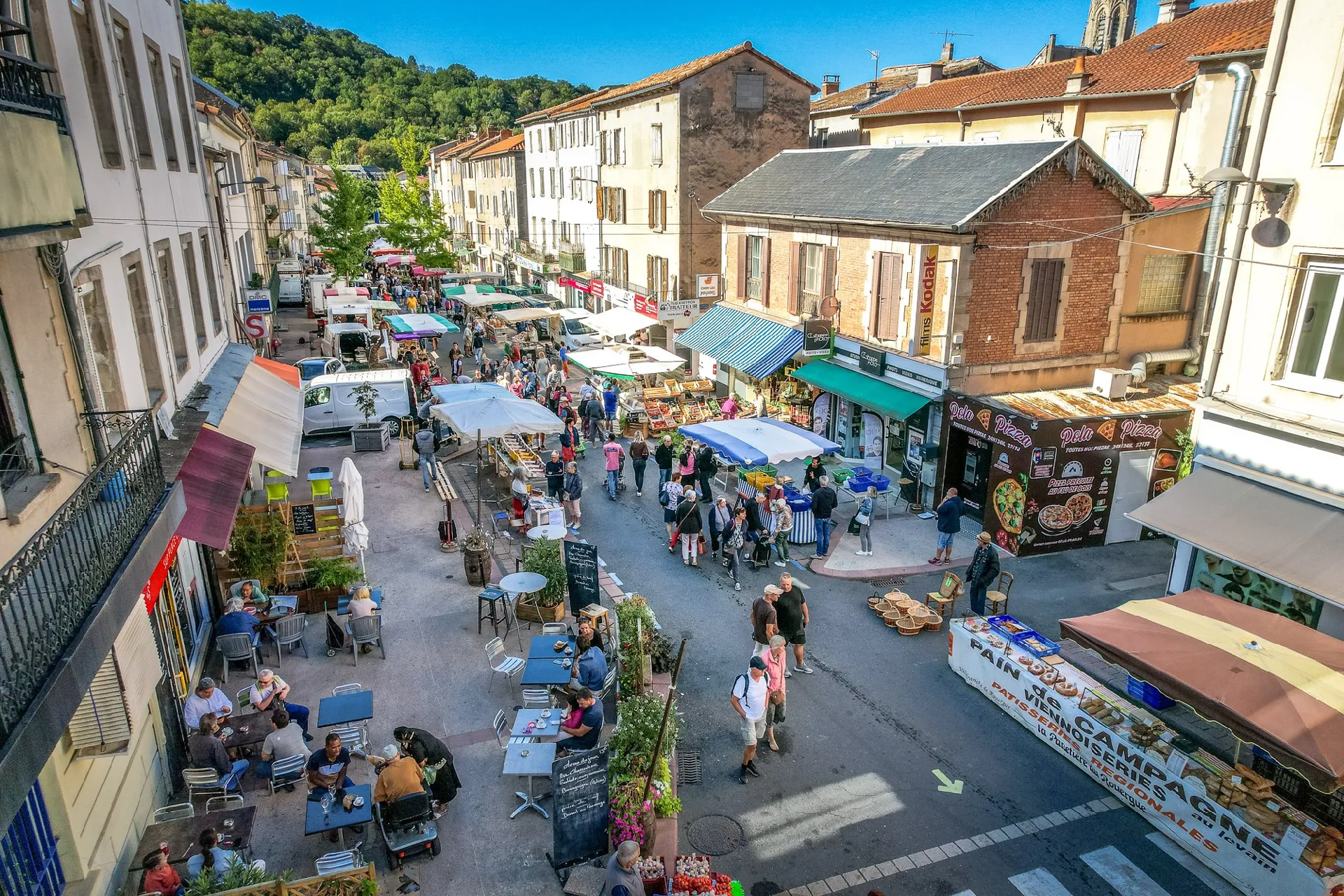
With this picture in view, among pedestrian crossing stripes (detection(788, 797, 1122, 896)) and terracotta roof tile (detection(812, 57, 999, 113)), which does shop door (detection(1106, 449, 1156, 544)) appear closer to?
pedestrian crossing stripes (detection(788, 797, 1122, 896))

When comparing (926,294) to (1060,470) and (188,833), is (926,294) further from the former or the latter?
(188,833)

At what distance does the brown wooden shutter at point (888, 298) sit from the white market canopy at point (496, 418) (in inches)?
299

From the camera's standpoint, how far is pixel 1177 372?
18609 millimetres

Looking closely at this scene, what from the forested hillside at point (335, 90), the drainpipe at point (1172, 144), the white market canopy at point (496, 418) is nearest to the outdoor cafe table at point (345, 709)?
the white market canopy at point (496, 418)

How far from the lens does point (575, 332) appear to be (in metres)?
34.1

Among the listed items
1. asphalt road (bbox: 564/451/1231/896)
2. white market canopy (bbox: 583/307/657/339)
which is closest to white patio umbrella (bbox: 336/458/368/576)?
asphalt road (bbox: 564/451/1231/896)

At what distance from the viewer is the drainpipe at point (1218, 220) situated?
1205cm

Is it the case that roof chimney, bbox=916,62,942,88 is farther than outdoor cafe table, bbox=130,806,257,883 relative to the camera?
Yes

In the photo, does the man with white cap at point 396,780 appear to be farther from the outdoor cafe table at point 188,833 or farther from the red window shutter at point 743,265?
the red window shutter at point 743,265

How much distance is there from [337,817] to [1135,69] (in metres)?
26.0

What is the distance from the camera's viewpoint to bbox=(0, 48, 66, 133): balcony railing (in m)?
4.95

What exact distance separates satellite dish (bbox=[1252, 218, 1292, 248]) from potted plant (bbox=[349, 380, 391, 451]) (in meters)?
19.5

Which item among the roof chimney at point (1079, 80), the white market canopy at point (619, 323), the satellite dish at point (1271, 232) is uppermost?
the roof chimney at point (1079, 80)

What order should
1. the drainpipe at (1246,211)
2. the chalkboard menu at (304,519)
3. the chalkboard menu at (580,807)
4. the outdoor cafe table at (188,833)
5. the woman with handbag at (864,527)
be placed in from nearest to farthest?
the outdoor cafe table at (188,833)
the chalkboard menu at (580,807)
the drainpipe at (1246,211)
the chalkboard menu at (304,519)
the woman with handbag at (864,527)
